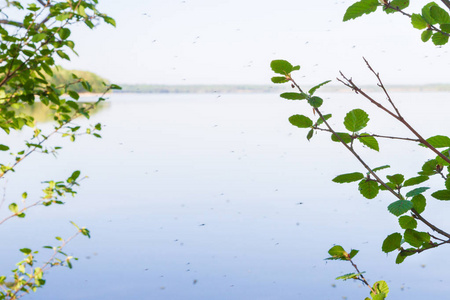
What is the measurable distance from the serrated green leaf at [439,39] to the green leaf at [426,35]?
14 mm

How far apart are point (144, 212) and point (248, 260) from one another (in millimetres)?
3219

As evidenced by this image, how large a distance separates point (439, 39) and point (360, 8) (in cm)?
24

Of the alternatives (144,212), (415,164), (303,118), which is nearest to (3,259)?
(144,212)

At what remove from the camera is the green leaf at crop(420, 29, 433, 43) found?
3.51 feet

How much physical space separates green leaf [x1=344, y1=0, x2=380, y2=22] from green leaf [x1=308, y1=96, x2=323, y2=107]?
→ 0.17m

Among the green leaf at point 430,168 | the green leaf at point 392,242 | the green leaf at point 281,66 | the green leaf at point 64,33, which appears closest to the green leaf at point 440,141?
the green leaf at point 430,168

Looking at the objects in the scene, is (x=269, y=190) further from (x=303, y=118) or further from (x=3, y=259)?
(x=303, y=118)

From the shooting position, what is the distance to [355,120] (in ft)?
3.09

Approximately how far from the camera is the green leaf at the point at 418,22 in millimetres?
1010

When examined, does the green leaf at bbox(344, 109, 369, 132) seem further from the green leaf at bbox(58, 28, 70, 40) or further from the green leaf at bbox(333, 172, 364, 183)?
the green leaf at bbox(58, 28, 70, 40)

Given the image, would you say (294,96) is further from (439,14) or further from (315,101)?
(439,14)

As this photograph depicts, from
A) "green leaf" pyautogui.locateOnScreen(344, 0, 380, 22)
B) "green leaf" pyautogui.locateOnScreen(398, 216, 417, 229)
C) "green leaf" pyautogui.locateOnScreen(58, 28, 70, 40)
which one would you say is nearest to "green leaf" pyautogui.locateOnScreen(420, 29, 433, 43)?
"green leaf" pyautogui.locateOnScreen(344, 0, 380, 22)

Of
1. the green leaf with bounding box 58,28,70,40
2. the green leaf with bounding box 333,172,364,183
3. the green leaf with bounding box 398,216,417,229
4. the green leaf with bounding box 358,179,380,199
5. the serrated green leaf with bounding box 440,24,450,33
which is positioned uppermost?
the green leaf with bounding box 58,28,70,40

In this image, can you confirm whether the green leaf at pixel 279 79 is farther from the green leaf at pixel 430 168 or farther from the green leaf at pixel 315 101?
the green leaf at pixel 430 168
